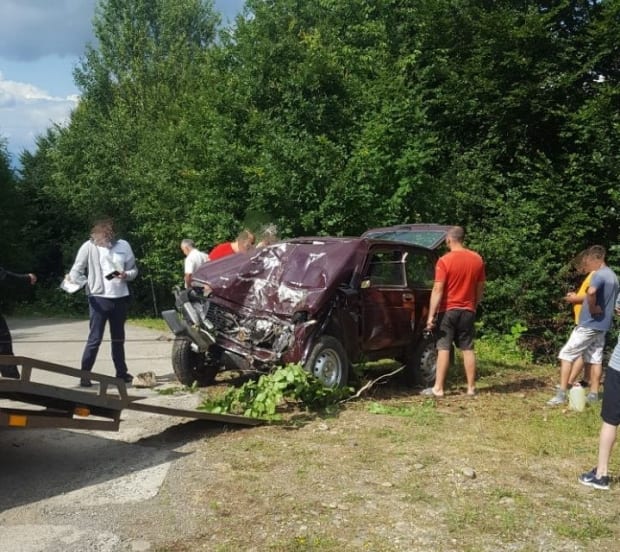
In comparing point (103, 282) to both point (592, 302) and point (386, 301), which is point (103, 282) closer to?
point (386, 301)

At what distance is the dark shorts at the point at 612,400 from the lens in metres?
4.83

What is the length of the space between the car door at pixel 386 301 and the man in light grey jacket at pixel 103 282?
2.68m

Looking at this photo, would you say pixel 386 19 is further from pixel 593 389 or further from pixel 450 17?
pixel 593 389

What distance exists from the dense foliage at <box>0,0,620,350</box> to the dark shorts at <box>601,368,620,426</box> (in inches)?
324

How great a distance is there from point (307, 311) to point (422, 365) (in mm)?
2170

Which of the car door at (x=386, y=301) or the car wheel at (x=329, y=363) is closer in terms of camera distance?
the car wheel at (x=329, y=363)

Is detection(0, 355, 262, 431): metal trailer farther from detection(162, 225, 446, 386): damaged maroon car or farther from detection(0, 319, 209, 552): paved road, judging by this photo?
detection(162, 225, 446, 386): damaged maroon car

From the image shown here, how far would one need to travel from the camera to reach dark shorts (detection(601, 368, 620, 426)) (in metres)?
4.83

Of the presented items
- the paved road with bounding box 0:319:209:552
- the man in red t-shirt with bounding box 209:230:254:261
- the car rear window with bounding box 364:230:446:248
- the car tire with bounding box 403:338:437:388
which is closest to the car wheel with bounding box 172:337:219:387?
the paved road with bounding box 0:319:209:552

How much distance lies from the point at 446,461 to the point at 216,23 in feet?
109

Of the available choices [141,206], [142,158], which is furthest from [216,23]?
[141,206]

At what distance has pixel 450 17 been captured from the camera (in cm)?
1638


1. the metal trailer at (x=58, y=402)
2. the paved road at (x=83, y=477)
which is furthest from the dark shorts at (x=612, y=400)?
the metal trailer at (x=58, y=402)

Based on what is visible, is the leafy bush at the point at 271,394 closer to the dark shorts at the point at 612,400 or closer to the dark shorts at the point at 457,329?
the dark shorts at the point at 457,329
